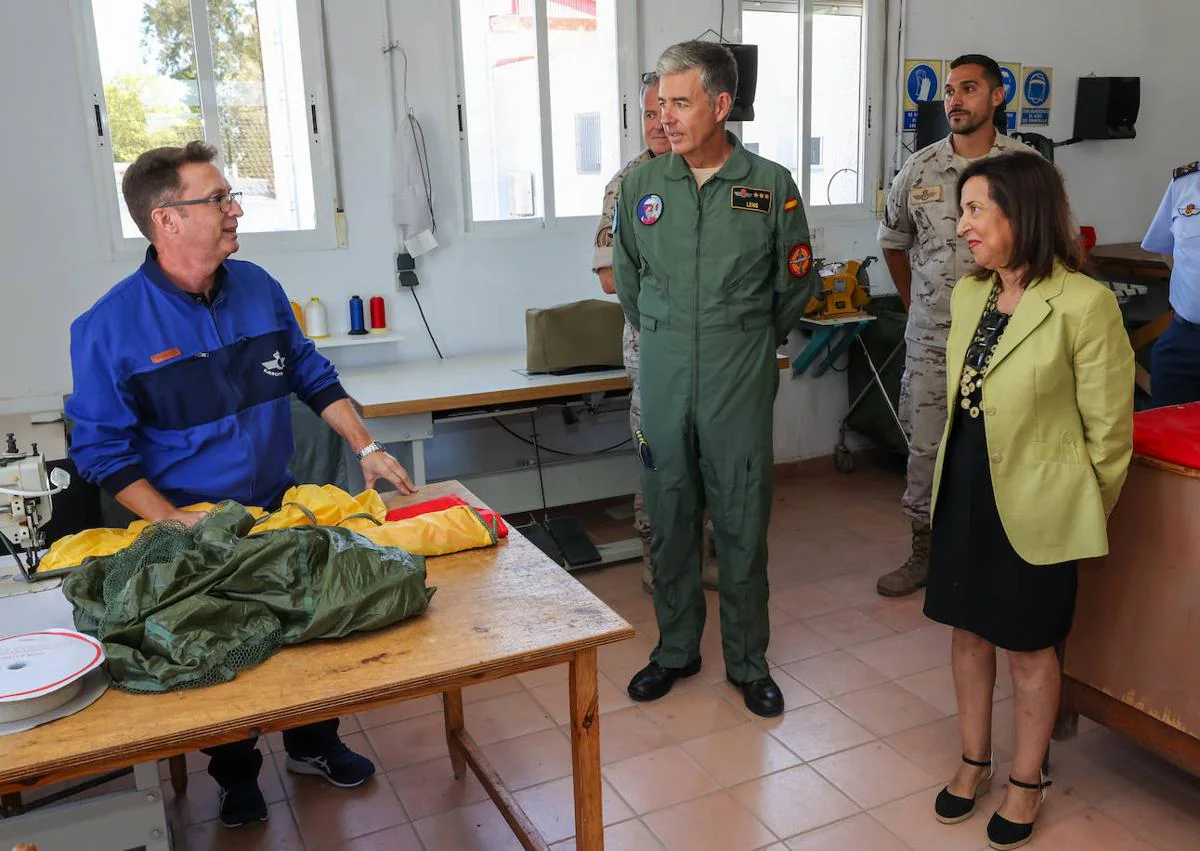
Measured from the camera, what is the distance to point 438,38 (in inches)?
167

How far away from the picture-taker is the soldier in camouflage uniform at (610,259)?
341cm

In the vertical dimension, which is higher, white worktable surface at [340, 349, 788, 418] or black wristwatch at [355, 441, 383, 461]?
black wristwatch at [355, 441, 383, 461]

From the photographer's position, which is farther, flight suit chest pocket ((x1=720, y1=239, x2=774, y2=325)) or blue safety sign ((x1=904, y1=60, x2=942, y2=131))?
blue safety sign ((x1=904, y1=60, x2=942, y2=131))

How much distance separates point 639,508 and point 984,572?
1.91 m

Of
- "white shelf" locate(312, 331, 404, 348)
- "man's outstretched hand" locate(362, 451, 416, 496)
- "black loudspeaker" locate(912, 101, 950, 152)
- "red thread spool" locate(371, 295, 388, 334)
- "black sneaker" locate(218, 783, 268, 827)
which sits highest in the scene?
"black loudspeaker" locate(912, 101, 950, 152)

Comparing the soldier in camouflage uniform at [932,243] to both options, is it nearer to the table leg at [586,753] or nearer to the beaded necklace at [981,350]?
the beaded necklace at [981,350]

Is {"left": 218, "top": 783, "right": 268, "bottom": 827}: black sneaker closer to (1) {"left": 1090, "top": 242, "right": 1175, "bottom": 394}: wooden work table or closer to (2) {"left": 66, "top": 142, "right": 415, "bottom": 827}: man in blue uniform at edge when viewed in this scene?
(2) {"left": 66, "top": 142, "right": 415, "bottom": 827}: man in blue uniform at edge

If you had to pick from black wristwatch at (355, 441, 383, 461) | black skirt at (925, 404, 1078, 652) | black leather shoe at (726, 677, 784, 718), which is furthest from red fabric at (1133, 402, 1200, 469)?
black wristwatch at (355, 441, 383, 461)

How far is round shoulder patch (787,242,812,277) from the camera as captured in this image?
2826 mm

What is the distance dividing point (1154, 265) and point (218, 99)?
452 cm

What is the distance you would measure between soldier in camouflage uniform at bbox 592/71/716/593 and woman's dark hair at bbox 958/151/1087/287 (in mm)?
1193

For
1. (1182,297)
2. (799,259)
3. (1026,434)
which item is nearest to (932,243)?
(1182,297)

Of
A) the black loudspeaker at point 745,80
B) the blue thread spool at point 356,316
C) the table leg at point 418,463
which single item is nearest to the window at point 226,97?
the blue thread spool at point 356,316

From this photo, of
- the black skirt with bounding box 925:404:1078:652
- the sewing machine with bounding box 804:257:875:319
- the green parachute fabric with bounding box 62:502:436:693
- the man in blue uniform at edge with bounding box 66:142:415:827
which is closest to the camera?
the green parachute fabric with bounding box 62:502:436:693
